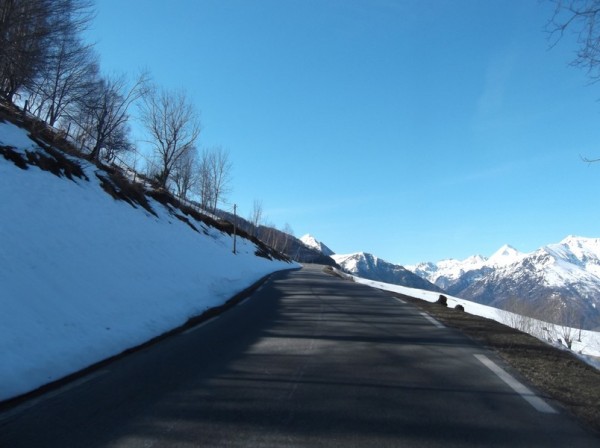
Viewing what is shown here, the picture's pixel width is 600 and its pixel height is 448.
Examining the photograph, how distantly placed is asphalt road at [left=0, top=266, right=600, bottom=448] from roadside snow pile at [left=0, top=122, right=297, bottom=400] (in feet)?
2.16

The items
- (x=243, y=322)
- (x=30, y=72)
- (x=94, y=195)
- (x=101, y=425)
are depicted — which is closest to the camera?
(x=101, y=425)

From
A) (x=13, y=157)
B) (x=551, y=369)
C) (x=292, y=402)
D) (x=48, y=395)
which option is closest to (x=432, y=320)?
(x=551, y=369)

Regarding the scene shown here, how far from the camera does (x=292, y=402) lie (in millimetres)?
4750

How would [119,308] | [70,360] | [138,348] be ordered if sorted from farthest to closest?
1. [119,308]
2. [138,348]
3. [70,360]

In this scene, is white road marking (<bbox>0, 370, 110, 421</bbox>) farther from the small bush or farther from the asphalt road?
the small bush

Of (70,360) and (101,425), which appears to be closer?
(101,425)

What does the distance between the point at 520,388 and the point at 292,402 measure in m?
2.69

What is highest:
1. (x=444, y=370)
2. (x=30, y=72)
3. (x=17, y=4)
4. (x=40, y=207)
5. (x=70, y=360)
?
(x=17, y=4)

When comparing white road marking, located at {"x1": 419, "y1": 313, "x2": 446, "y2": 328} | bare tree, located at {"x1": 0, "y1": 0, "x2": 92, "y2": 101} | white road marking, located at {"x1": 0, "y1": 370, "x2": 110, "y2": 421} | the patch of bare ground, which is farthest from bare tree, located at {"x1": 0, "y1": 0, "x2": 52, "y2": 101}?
the patch of bare ground

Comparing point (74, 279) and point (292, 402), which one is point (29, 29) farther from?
point (292, 402)

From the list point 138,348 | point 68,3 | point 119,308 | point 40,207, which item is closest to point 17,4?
point 68,3

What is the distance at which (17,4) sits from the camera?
58.2 feet

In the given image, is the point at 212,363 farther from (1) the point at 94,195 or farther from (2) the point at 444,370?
(1) the point at 94,195

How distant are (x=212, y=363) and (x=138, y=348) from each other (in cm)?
178
